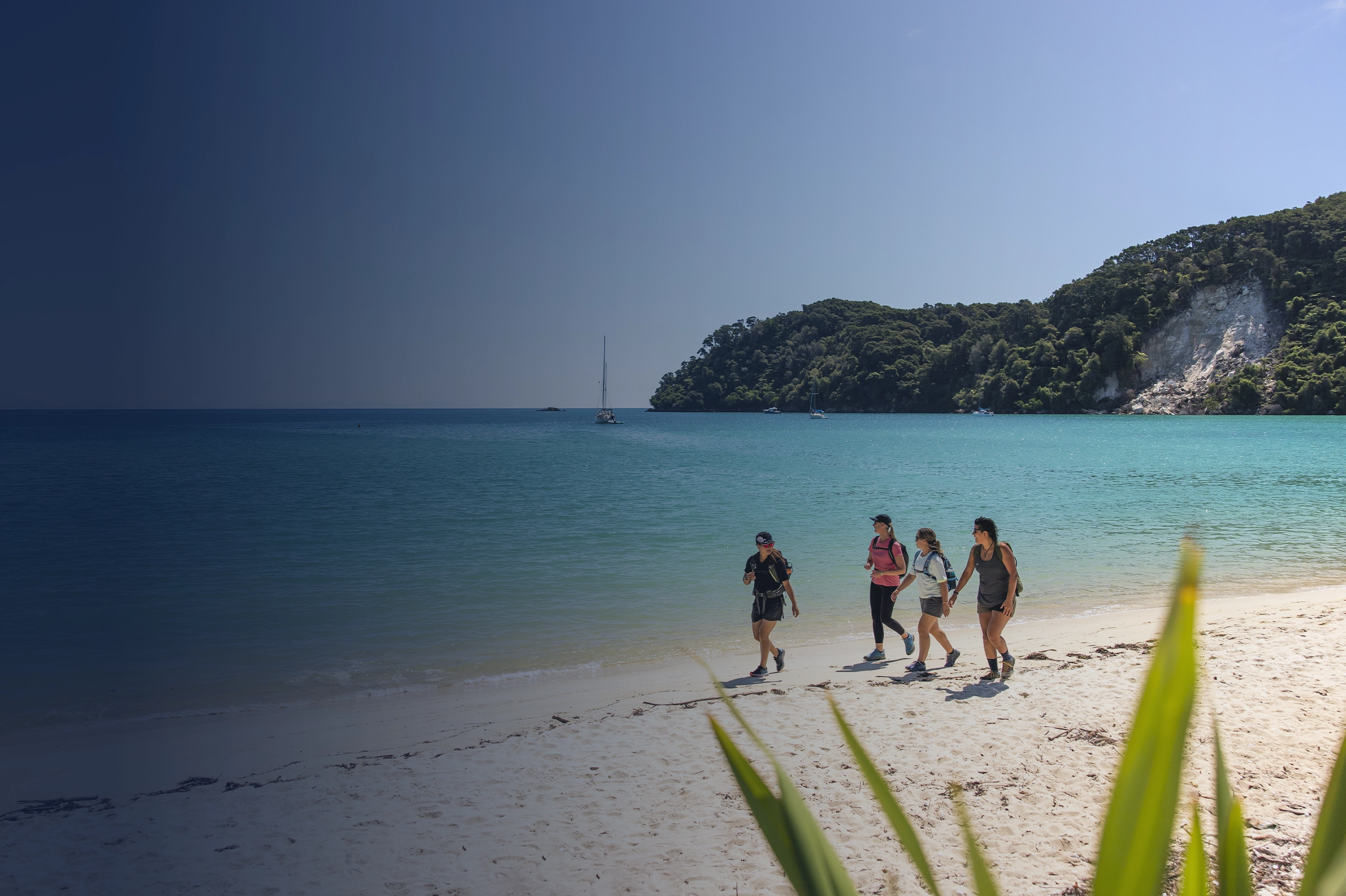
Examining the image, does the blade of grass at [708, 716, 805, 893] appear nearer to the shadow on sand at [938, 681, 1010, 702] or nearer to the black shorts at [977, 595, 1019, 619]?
the shadow on sand at [938, 681, 1010, 702]

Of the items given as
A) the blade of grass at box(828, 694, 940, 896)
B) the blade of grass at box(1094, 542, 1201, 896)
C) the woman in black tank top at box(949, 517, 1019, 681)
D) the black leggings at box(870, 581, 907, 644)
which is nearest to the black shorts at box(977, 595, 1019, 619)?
the woman in black tank top at box(949, 517, 1019, 681)

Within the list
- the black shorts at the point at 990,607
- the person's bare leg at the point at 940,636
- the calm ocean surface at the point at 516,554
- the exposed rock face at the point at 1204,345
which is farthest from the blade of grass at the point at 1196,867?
the exposed rock face at the point at 1204,345

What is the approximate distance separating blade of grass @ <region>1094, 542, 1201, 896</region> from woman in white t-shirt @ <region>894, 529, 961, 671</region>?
29.8ft

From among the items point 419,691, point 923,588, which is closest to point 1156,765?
point 923,588

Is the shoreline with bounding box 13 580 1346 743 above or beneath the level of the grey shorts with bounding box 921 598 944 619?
beneath

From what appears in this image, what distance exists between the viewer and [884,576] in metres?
9.85

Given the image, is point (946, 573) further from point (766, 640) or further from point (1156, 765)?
point (1156, 765)

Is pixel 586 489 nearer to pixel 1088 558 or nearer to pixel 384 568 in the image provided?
pixel 384 568

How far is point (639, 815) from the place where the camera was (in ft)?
19.6

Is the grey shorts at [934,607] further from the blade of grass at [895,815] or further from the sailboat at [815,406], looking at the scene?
the sailboat at [815,406]

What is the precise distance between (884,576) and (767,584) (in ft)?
5.36

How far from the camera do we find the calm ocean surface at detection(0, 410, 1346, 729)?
11.0 meters

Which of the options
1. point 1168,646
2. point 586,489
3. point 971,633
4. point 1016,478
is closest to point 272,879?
point 1168,646

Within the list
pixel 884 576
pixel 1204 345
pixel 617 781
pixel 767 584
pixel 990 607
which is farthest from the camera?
pixel 1204 345
